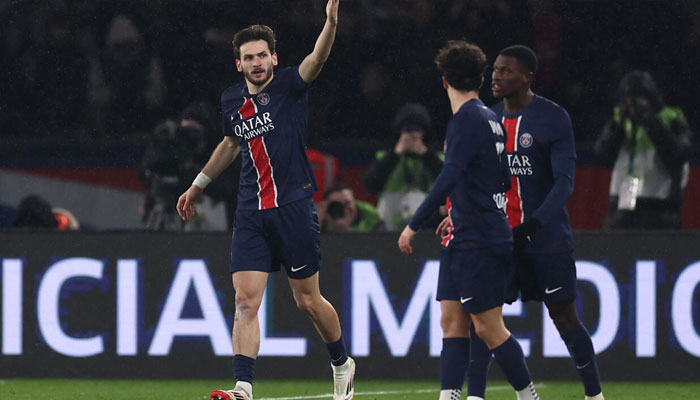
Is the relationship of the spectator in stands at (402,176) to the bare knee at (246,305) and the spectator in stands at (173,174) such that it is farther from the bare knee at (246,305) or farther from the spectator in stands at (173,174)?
the bare knee at (246,305)

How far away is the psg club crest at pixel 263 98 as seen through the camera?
19.3 feet

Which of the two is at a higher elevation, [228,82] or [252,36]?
[252,36]

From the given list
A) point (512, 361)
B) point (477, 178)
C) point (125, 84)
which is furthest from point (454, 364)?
point (125, 84)

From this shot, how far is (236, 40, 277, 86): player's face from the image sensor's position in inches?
232

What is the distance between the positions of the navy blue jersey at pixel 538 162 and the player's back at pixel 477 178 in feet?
1.58

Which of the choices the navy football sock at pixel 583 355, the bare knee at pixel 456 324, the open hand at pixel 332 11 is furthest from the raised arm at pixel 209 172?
the navy football sock at pixel 583 355

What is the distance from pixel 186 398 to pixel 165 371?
87cm

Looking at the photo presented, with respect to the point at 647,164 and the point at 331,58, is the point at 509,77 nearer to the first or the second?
the point at 647,164

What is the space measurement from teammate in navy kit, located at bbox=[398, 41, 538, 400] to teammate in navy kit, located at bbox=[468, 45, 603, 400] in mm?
351

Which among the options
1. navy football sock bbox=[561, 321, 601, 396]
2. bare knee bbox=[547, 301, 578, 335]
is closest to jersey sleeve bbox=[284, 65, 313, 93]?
bare knee bbox=[547, 301, 578, 335]

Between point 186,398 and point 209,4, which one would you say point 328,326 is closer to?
point 186,398

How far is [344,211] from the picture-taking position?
8141 millimetres

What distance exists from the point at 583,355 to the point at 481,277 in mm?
935

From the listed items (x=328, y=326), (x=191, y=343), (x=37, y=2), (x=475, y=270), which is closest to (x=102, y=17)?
(x=37, y=2)
